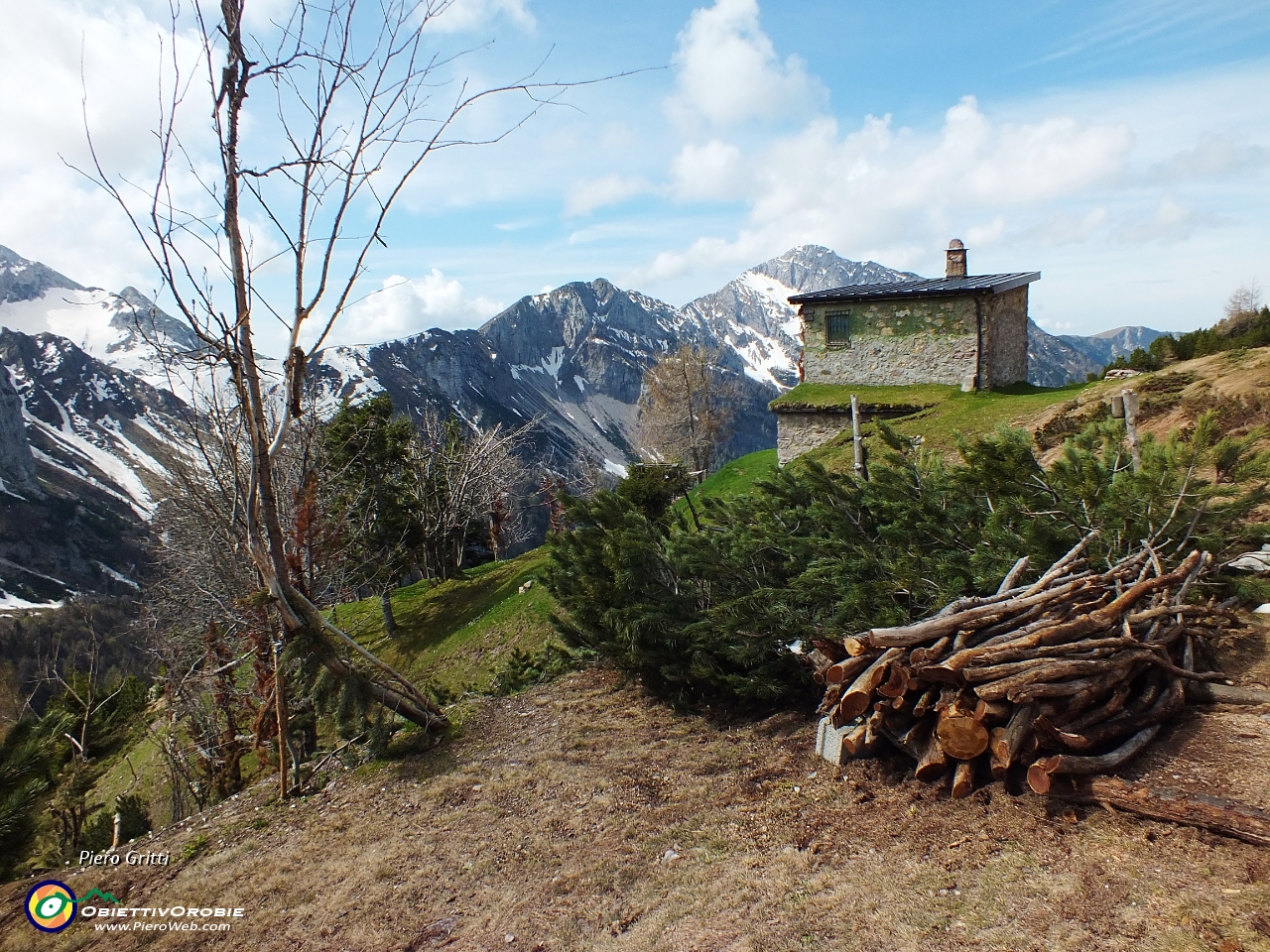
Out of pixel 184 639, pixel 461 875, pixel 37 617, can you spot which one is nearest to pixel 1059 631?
pixel 461 875

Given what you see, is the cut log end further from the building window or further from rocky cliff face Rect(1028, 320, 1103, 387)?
rocky cliff face Rect(1028, 320, 1103, 387)

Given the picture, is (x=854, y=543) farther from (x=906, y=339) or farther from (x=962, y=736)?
(x=906, y=339)

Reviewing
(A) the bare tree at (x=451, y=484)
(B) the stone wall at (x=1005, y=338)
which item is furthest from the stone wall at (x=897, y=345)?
(A) the bare tree at (x=451, y=484)

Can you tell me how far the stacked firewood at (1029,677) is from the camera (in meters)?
4.49

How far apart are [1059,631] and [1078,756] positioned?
78cm

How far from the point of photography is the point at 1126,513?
6098mm

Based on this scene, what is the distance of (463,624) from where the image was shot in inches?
795

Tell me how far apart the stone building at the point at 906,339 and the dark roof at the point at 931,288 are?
1.2 inches

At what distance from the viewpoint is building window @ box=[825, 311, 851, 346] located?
23.5 meters

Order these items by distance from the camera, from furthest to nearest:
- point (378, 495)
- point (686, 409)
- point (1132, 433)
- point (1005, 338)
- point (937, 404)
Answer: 1. point (686, 409)
2. point (1005, 338)
3. point (378, 495)
4. point (937, 404)
5. point (1132, 433)

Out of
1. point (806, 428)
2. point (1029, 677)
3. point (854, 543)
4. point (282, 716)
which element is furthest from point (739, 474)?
point (1029, 677)

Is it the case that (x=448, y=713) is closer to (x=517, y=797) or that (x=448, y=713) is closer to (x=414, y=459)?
A: (x=517, y=797)

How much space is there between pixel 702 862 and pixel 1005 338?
22578 millimetres

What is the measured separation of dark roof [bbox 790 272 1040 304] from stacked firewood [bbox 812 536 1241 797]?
57.3ft
